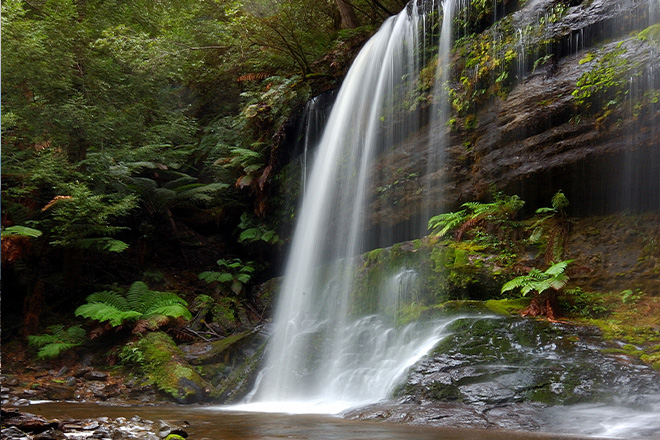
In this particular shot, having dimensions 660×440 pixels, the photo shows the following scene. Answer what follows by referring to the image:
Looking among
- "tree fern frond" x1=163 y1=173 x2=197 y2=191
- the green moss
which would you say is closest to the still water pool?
the green moss

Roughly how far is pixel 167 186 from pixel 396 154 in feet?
21.2

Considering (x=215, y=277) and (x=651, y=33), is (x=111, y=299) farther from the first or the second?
(x=651, y=33)

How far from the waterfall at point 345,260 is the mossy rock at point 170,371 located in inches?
35.3

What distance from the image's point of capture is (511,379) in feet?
16.6

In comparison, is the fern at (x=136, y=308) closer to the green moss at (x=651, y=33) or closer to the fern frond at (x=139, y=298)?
the fern frond at (x=139, y=298)

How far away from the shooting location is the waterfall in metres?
6.93

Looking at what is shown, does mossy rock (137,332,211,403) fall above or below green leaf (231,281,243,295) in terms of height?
below

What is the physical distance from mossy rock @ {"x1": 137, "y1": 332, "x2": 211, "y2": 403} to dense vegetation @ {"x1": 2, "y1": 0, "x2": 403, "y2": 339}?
2252 mm

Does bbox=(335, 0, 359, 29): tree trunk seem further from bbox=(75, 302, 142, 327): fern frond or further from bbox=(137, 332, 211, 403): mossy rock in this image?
bbox=(137, 332, 211, 403): mossy rock

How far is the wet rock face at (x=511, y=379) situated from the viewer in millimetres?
4625

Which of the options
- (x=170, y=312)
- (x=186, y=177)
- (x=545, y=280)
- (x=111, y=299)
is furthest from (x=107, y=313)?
(x=545, y=280)

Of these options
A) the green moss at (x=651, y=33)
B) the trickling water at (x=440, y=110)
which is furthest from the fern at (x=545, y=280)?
the green moss at (x=651, y=33)

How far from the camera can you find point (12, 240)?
8.58 meters

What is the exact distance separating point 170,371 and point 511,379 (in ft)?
17.2
